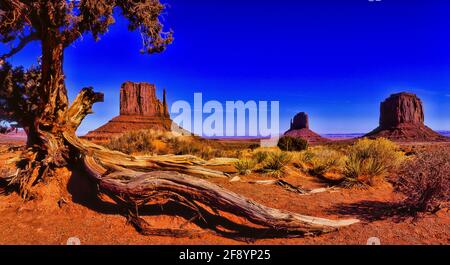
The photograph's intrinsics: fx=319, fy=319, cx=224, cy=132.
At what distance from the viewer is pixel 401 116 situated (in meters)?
101

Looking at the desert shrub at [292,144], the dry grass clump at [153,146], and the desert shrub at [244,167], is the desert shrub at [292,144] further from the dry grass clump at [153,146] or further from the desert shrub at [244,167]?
the desert shrub at [244,167]

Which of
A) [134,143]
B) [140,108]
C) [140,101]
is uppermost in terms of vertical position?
[140,101]

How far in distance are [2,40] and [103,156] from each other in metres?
4.38

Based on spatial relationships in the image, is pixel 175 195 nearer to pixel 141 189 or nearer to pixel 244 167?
pixel 141 189

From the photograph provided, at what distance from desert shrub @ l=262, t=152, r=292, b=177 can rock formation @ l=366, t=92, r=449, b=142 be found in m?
89.3

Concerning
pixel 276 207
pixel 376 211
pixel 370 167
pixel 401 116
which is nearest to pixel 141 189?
pixel 276 207

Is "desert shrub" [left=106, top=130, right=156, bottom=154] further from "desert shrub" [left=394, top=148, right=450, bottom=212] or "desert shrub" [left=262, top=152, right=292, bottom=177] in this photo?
"desert shrub" [left=394, top=148, right=450, bottom=212]

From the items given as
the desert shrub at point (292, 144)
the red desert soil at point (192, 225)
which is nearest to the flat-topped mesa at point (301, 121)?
the desert shrub at point (292, 144)

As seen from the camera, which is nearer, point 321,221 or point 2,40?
point 321,221

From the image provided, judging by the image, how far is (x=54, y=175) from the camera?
28.2 feet

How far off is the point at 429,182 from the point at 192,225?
531cm

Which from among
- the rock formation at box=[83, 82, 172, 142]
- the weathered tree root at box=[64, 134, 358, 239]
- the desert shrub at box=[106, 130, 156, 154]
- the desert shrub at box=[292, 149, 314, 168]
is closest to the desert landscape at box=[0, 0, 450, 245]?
the weathered tree root at box=[64, 134, 358, 239]

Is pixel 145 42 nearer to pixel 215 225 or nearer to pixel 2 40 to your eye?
pixel 2 40
